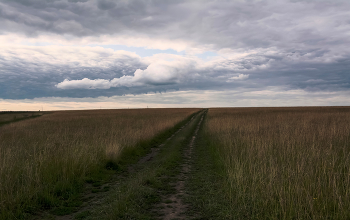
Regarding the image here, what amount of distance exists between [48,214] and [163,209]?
283 centimetres

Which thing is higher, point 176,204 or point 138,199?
point 138,199

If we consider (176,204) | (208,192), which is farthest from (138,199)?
(208,192)

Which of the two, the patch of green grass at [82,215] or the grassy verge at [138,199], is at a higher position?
the grassy verge at [138,199]

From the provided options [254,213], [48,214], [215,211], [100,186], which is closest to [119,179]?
[100,186]

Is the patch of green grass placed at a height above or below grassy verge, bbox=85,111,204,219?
below

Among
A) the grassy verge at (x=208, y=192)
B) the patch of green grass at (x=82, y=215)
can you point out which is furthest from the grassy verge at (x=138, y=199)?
the grassy verge at (x=208, y=192)

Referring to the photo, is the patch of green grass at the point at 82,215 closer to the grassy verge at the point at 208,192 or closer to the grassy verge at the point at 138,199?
the grassy verge at the point at 138,199

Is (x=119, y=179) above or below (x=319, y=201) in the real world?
below

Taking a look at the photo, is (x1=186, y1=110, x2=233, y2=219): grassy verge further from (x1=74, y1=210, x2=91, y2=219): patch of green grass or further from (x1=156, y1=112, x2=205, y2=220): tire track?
(x1=74, y1=210, x2=91, y2=219): patch of green grass

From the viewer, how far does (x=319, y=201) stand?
4.58m

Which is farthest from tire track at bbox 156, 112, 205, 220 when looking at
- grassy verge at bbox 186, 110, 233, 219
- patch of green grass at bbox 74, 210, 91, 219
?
patch of green grass at bbox 74, 210, 91, 219

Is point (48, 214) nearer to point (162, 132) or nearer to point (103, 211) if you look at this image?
point (103, 211)

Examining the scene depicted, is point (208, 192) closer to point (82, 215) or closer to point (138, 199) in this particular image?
point (138, 199)

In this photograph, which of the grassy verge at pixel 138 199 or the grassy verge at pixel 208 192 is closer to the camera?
the grassy verge at pixel 138 199
